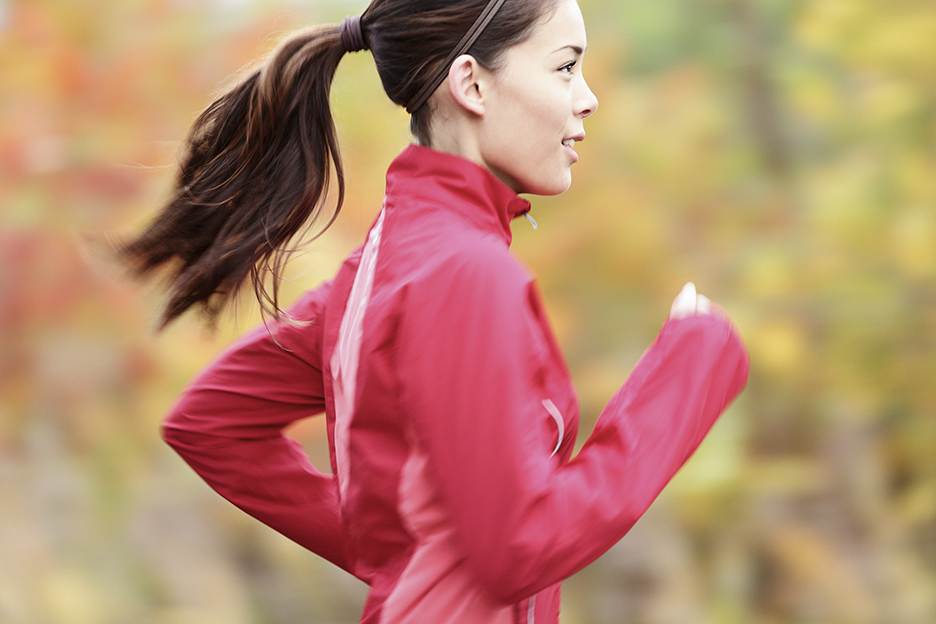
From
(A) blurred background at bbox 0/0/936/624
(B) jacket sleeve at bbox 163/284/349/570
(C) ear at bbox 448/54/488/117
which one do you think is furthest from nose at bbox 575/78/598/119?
(A) blurred background at bbox 0/0/936/624

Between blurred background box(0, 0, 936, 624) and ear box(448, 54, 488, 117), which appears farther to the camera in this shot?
blurred background box(0, 0, 936, 624)

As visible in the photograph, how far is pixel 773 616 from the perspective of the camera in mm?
2279

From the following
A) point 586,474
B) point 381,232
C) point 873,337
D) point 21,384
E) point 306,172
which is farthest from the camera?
point 21,384

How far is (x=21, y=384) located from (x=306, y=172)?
150 centimetres

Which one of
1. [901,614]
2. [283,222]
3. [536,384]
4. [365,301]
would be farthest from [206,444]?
[901,614]

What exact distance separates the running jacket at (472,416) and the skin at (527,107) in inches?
1.5

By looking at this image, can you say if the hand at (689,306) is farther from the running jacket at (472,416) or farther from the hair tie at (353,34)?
the hair tie at (353,34)

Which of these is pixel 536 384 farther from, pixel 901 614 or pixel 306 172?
pixel 901 614

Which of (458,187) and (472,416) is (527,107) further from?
(472,416)

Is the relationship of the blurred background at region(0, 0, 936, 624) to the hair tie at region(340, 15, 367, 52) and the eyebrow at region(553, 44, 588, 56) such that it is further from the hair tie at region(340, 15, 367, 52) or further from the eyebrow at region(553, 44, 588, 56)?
the eyebrow at region(553, 44, 588, 56)

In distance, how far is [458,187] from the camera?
98 centimetres

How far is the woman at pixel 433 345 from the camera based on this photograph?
2.82 feet

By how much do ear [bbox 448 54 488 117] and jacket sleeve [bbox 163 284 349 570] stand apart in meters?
0.35

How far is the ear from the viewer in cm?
100
